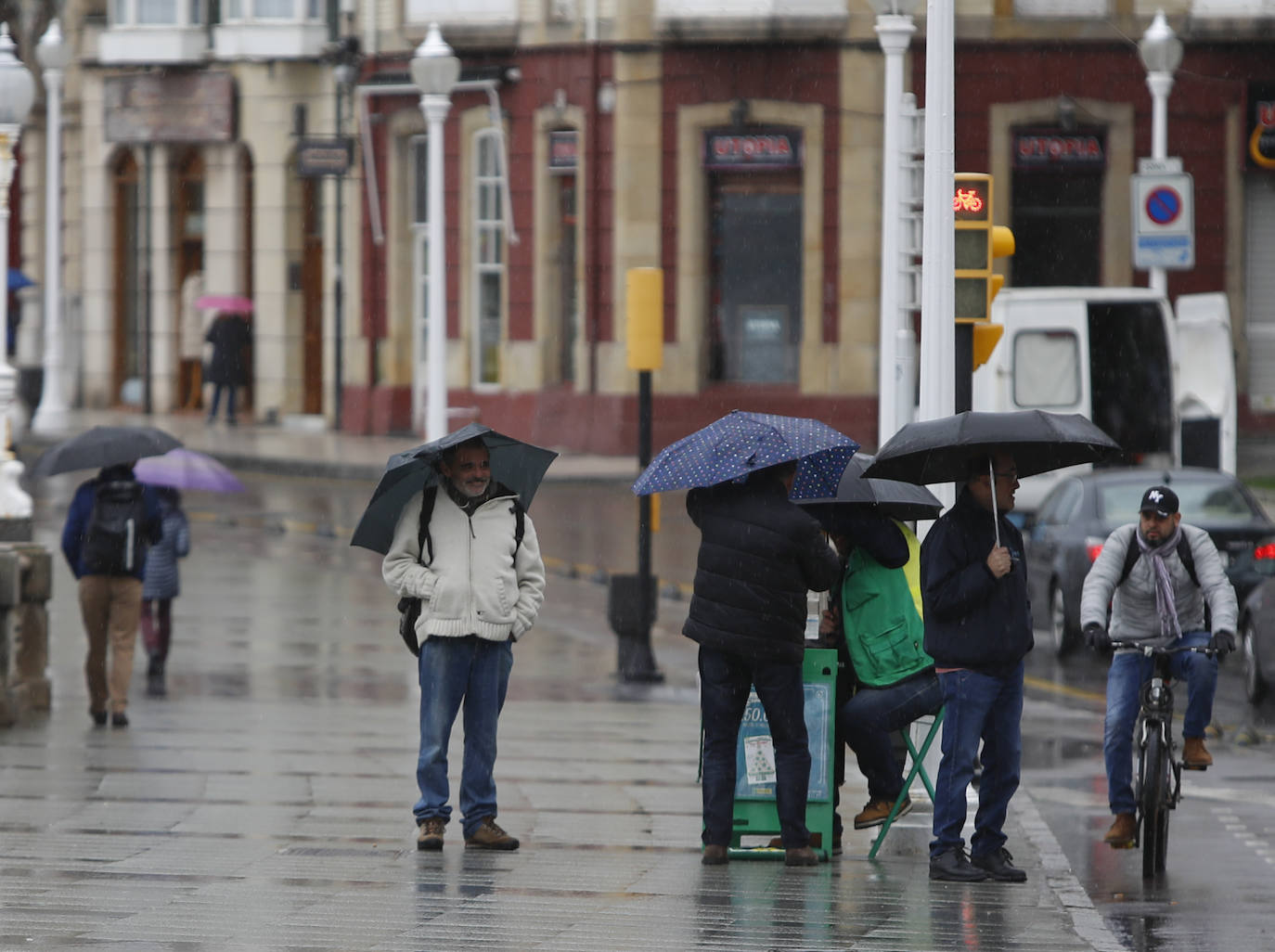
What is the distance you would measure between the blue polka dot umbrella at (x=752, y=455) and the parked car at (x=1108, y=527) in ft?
23.4

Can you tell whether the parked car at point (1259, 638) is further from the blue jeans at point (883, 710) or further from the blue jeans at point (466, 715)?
the blue jeans at point (466, 715)

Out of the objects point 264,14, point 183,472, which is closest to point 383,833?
point 183,472

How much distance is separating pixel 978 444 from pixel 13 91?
25.4 feet

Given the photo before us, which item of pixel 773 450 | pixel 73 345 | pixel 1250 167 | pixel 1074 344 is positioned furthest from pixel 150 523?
pixel 73 345

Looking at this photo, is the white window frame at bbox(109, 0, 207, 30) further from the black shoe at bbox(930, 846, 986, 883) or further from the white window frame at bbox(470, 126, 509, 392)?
the black shoe at bbox(930, 846, 986, 883)

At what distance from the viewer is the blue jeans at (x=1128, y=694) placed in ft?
32.3

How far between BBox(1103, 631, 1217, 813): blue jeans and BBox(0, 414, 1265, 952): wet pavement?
1.26 ft

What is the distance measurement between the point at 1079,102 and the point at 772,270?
175 inches

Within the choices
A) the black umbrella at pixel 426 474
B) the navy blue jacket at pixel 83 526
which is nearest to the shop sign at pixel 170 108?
the navy blue jacket at pixel 83 526

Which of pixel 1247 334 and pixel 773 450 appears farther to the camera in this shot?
pixel 1247 334

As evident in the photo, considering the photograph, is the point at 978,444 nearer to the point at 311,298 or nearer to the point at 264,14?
the point at 311,298

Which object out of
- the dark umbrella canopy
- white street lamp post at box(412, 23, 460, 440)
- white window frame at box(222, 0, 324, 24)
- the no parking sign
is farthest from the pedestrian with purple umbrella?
white window frame at box(222, 0, 324, 24)

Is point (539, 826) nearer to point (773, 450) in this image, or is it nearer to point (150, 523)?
point (773, 450)

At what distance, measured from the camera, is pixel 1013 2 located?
30.7 m
